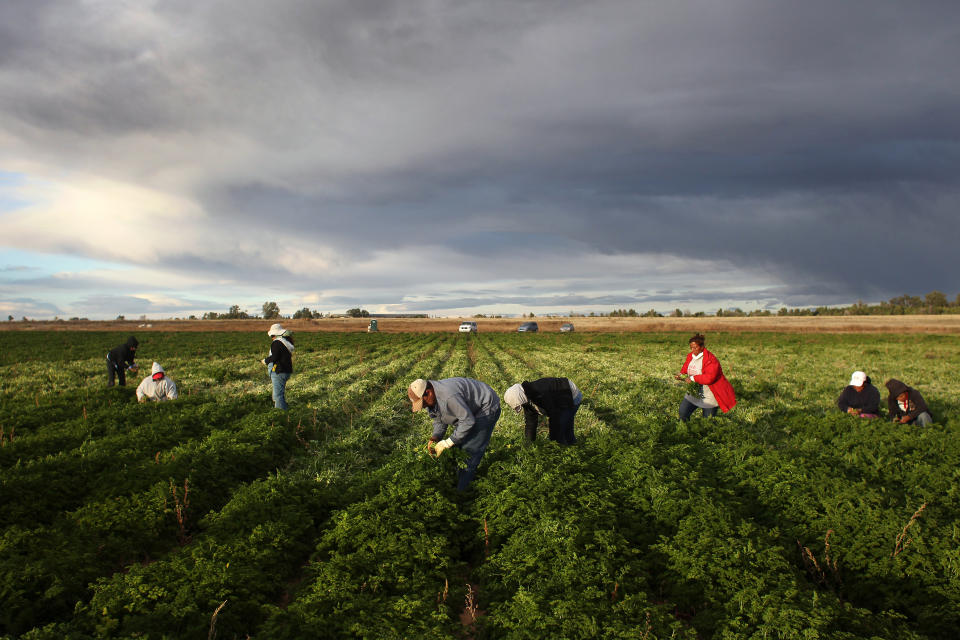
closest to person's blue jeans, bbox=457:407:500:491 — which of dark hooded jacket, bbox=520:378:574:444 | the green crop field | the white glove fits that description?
the green crop field

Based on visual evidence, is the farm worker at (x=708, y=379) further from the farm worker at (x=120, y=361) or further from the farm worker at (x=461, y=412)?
the farm worker at (x=120, y=361)

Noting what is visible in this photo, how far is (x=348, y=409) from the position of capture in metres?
13.8

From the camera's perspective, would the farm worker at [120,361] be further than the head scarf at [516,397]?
Yes

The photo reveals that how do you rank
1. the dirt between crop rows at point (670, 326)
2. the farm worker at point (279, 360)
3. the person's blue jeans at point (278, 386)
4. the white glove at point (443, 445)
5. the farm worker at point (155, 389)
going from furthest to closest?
the dirt between crop rows at point (670, 326) → the farm worker at point (155, 389) → the person's blue jeans at point (278, 386) → the farm worker at point (279, 360) → the white glove at point (443, 445)

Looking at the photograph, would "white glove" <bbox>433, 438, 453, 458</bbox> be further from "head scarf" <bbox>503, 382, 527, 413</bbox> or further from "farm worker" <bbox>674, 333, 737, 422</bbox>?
"farm worker" <bbox>674, 333, 737, 422</bbox>

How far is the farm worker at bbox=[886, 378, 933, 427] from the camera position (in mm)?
10633

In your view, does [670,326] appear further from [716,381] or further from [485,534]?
[485,534]

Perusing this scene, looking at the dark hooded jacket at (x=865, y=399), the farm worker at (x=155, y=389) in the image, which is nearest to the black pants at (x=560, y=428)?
the dark hooded jacket at (x=865, y=399)

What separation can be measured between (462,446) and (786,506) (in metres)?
4.55

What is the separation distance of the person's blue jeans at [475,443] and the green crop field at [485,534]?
0.21m

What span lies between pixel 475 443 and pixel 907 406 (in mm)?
10561

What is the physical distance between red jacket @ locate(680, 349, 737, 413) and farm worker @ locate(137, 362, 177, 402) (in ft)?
43.9

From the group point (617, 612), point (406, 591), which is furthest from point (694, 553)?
point (406, 591)

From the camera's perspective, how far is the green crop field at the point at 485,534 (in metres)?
4.16
